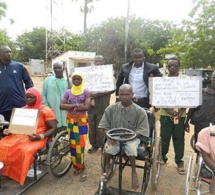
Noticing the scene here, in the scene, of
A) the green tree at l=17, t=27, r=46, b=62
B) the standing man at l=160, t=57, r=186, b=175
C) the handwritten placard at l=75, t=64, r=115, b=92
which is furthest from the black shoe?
the green tree at l=17, t=27, r=46, b=62

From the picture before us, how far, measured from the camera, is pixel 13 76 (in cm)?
446

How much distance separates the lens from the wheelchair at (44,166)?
11.9 ft

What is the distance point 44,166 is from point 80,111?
1.02 meters

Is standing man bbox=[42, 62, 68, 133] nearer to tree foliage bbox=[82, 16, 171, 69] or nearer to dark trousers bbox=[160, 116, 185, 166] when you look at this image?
dark trousers bbox=[160, 116, 185, 166]

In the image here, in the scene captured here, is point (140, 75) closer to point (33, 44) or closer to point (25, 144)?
point (25, 144)

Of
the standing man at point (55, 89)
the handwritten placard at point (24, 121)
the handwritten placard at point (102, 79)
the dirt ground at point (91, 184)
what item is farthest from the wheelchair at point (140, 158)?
the standing man at point (55, 89)

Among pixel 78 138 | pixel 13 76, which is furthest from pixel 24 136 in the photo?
pixel 13 76

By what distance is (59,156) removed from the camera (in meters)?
4.21

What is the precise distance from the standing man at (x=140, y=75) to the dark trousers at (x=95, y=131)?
1045mm

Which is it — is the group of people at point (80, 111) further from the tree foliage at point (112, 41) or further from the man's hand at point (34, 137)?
the tree foliage at point (112, 41)

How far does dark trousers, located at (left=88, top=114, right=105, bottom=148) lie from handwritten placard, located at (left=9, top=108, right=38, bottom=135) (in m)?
1.69

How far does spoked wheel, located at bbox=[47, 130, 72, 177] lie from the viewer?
3.94m

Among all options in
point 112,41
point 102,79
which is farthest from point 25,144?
point 112,41

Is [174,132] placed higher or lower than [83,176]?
higher
